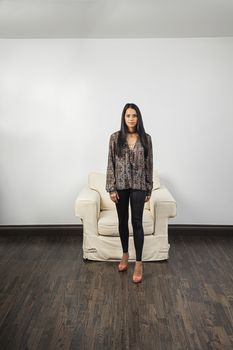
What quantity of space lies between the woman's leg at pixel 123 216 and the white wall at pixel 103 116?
1258mm

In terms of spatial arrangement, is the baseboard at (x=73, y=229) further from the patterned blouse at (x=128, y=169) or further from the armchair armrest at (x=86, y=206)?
the patterned blouse at (x=128, y=169)

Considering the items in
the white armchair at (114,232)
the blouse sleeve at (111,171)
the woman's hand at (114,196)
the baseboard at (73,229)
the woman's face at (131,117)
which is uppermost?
the woman's face at (131,117)

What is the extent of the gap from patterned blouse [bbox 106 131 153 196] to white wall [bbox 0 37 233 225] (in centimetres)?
131

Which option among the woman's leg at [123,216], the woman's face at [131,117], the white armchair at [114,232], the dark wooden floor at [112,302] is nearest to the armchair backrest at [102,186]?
the white armchair at [114,232]

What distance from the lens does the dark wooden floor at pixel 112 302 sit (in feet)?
7.69

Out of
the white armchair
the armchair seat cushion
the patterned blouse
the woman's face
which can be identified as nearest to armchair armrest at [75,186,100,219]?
the white armchair

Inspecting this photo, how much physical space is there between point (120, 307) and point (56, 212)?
2.09 meters

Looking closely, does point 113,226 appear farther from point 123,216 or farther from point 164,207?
point 164,207

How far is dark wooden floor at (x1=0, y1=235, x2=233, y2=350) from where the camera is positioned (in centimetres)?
234

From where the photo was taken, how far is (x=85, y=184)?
4.59 meters

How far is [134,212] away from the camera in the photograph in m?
3.27

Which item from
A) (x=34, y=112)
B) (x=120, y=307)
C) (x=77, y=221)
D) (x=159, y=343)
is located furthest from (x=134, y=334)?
(x=34, y=112)

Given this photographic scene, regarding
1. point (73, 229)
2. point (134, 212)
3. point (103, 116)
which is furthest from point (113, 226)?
point (103, 116)

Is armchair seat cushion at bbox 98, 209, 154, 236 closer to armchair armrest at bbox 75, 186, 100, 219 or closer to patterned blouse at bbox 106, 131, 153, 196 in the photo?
armchair armrest at bbox 75, 186, 100, 219
